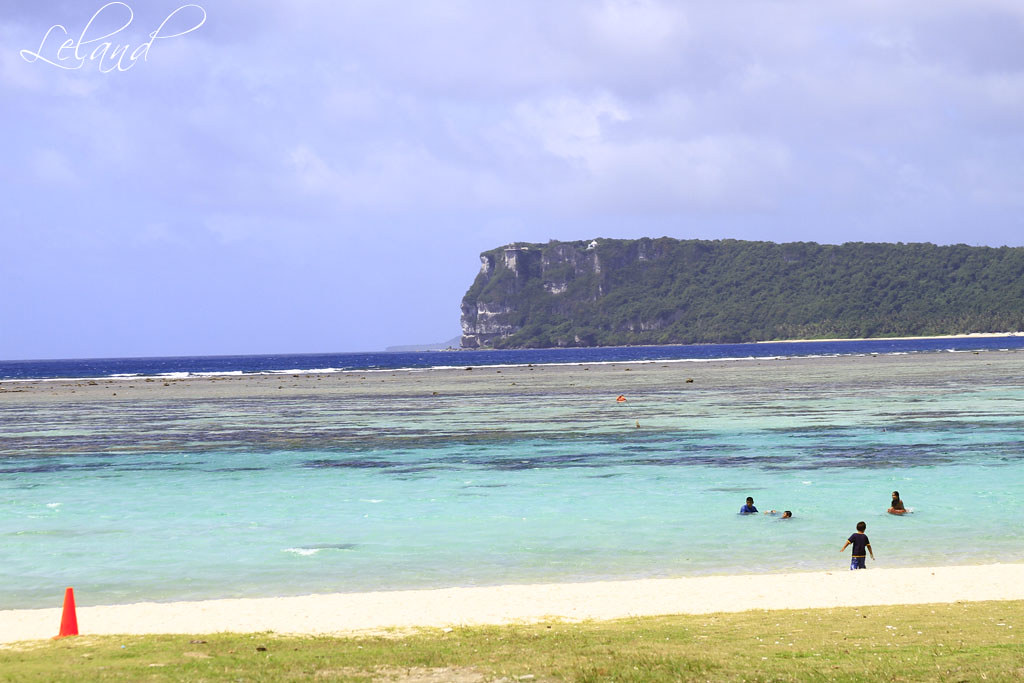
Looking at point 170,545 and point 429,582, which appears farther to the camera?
point 170,545

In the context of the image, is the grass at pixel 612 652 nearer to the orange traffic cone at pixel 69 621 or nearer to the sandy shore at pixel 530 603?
the orange traffic cone at pixel 69 621

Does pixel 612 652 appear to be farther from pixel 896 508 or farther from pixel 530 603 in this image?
pixel 896 508

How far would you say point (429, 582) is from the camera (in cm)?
1823

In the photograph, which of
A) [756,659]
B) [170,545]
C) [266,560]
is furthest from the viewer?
[170,545]

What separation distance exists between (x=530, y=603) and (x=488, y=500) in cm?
1166

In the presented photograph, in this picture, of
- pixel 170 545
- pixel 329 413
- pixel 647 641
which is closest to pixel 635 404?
pixel 329 413

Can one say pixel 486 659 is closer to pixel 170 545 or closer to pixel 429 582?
pixel 429 582

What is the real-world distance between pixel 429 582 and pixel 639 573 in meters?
3.91

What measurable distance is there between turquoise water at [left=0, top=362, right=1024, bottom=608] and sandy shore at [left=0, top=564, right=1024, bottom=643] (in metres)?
1.37

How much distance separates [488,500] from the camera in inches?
1072

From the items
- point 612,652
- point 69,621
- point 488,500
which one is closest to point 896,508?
point 488,500

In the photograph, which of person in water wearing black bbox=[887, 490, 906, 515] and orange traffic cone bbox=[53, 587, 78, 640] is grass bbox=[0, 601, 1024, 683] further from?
person in water wearing black bbox=[887, 490, 906, 515]

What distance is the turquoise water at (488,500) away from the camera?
63.3 ft

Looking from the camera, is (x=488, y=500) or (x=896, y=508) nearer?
(x=896, y=508)
